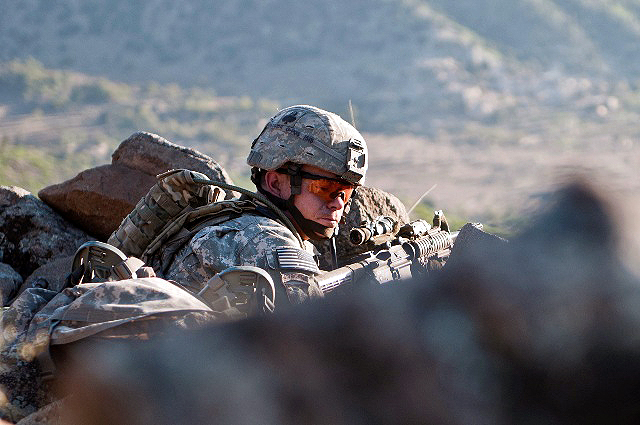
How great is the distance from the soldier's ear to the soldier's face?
9 centimetres

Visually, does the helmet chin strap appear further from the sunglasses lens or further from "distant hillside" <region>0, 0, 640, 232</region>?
"distant hillside" <region>0, 0, 640, 232</region>

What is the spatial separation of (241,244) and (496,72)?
2831 cm

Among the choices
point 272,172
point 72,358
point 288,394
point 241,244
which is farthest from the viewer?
point 272,172

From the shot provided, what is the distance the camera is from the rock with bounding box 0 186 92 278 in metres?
6.22

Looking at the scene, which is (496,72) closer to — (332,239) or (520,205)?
(332,239)

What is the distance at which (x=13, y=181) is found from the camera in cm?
1509

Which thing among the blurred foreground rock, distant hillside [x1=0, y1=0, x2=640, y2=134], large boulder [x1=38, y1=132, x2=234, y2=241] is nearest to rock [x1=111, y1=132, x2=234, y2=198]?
large boulder [x1=38, y1=132, x2=234, y2=241]

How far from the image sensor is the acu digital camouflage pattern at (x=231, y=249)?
3936mm

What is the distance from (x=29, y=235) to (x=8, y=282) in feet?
1.88

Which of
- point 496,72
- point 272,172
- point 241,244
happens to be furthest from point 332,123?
point 496,72

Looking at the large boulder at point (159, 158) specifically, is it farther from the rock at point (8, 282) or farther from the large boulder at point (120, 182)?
the rock at point (8, 282)

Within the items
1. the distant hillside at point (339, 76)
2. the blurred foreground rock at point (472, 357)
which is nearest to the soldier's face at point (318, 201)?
the blurred foreground rock at point (472, 357)

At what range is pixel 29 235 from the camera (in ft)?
20.7

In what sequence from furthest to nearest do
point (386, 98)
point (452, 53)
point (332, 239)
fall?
point (452, 53)
point (386, 98)
point (332, 239)
